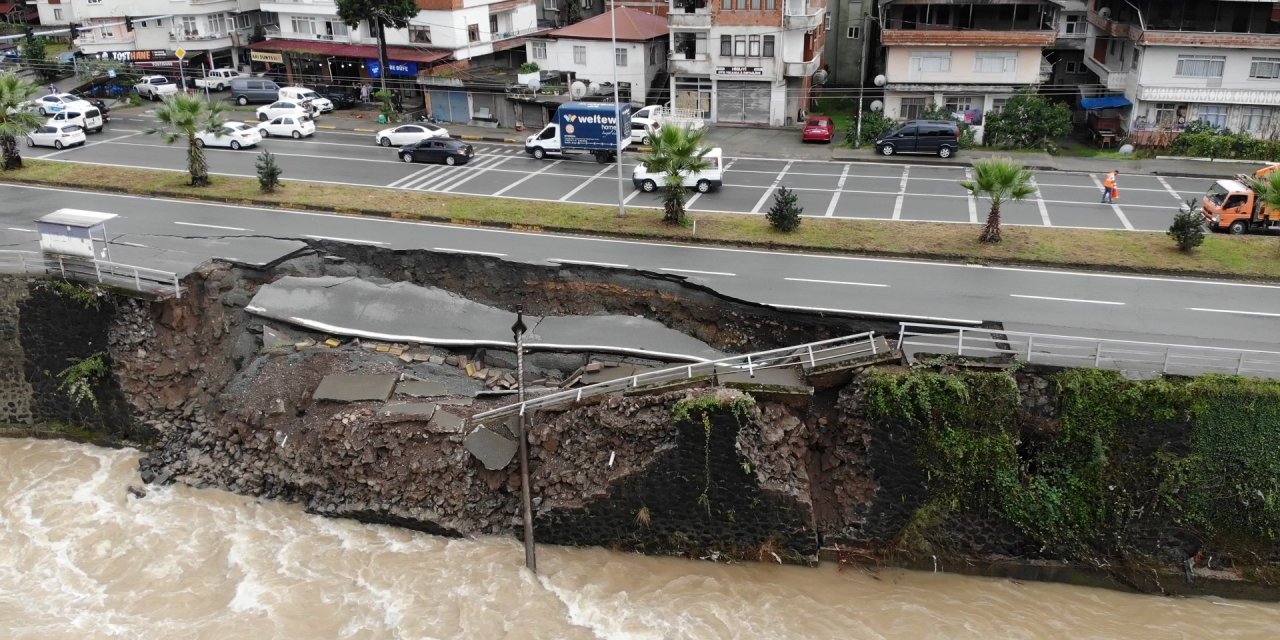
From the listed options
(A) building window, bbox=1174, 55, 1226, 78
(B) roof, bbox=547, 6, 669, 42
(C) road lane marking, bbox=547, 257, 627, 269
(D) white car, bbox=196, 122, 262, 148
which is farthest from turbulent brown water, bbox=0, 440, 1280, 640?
(B) roof, bbox=547, 6, 669, 42

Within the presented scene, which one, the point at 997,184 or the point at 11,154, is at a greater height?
the point at 997,184

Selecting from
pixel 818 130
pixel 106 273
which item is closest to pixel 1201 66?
pixel 818 130

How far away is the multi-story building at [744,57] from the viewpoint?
46.8 metres

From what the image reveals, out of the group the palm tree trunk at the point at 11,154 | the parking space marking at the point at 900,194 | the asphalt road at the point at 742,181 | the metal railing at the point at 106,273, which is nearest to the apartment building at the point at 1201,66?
the asphalt road at the point at 742,181

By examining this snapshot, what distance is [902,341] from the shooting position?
20.9 metres

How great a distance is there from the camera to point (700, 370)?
20.9 m

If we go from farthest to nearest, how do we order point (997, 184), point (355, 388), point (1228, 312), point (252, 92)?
point (252, 92) → point (997, 184) → point (1228, 312) → point (355, 388)

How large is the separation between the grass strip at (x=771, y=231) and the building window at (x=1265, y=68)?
13.3 metres

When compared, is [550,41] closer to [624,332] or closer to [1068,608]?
[624,332]

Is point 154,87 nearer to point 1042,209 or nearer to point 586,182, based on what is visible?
point 586,182

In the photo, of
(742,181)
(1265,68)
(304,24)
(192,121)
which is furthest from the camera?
(304,24)

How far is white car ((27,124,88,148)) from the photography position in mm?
43844

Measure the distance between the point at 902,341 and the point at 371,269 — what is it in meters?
15.7

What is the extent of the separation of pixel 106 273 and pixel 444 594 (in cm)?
1400
